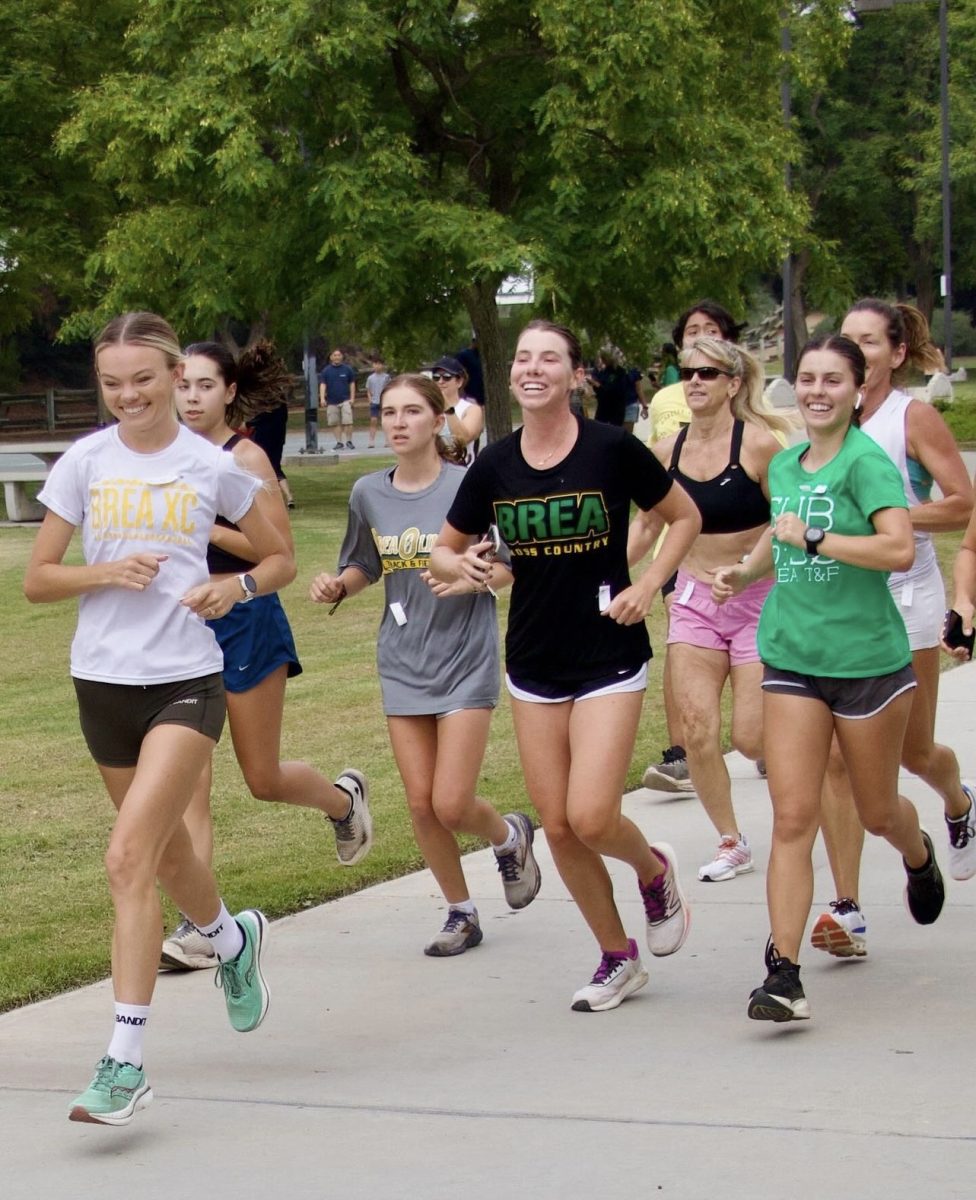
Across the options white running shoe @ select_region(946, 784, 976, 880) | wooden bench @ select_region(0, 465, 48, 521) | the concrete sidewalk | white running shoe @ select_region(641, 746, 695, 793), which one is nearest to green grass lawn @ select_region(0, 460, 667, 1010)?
the concrete sidewalk

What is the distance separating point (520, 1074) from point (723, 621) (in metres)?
2.56

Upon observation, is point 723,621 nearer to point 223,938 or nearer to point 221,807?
point 223,938

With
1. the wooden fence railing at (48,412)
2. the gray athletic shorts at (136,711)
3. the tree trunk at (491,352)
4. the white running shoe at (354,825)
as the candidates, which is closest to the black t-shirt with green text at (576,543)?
the gray athletic shorts at (136,711)

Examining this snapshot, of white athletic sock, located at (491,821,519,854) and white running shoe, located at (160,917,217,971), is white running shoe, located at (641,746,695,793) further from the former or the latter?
white running shoe, located at (160,917,217,971)

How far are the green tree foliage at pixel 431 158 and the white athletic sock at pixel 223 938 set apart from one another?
17.9 m

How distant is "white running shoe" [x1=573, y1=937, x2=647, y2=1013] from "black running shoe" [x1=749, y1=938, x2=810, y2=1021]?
1.58ft

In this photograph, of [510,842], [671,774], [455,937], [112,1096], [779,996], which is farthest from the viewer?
[671,774]

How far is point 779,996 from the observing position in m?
5.00

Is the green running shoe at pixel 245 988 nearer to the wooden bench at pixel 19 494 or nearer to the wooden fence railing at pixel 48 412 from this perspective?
the wooden bench at pixel 19 494

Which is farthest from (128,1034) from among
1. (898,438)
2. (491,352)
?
(491,352)

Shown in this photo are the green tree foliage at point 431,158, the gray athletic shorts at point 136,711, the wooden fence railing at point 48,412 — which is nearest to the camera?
the gray athletic shorts at point 136,711

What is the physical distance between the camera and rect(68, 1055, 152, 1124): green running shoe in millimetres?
4293

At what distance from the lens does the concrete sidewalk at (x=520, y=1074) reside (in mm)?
4086

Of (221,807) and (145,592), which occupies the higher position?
(145,592)
